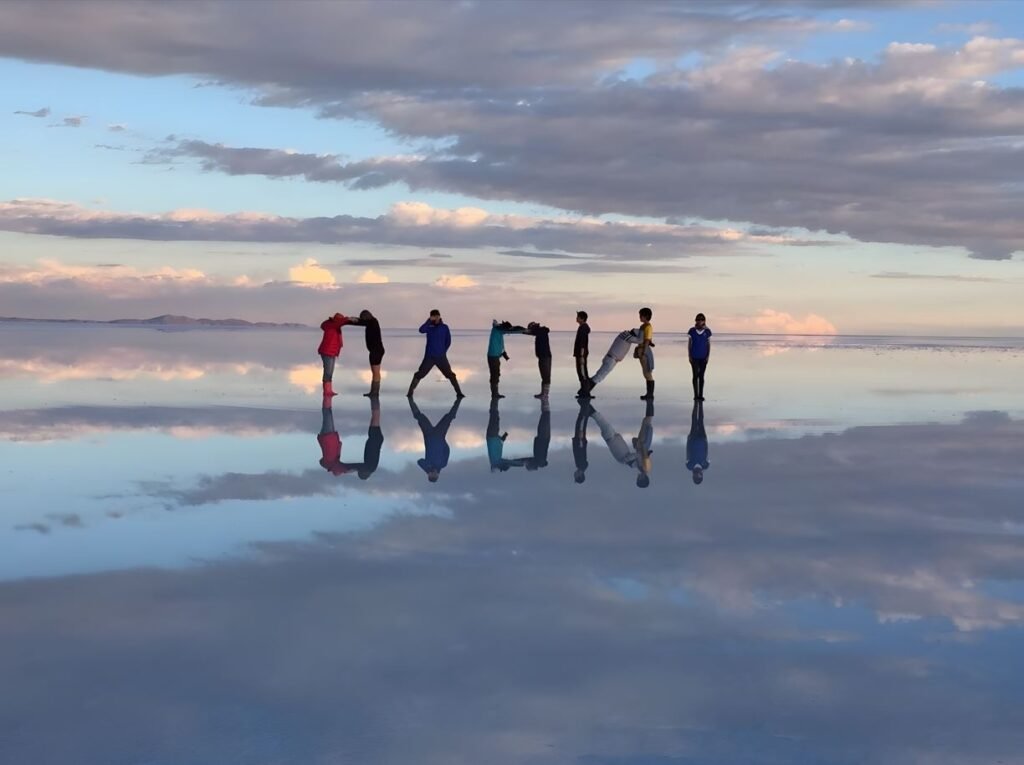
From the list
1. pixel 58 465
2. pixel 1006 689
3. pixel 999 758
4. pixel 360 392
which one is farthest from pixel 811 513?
pixel 360 392

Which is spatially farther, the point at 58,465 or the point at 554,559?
the point at 58,465

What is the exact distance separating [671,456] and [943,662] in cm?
863

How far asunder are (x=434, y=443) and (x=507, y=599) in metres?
8.70

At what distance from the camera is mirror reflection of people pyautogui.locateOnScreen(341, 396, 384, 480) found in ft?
44.2

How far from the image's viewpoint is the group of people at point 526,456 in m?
13.8

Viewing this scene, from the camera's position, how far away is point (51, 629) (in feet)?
22.6

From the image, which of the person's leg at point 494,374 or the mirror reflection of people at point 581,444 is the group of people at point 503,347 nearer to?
the person's leg at point 494,374

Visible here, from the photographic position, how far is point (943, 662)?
21.1 feet

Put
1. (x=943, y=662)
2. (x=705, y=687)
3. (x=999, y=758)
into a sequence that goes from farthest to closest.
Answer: (x=943, y=662) → (x=705, y=687) → (x=999, y=758)

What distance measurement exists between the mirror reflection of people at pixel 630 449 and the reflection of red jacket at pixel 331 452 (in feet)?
10.6

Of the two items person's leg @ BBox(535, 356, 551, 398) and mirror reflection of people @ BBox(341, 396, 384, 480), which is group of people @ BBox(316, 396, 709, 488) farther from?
person's leg @ BBox(535, 356, 551, 398)

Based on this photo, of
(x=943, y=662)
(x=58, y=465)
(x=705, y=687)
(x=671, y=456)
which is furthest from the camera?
(x=671, y=456)

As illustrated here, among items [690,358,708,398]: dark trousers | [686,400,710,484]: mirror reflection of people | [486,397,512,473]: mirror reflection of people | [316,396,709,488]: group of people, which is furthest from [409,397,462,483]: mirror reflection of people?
[690,358,708,398]: dark trousers

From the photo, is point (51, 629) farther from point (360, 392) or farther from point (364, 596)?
point (360, 392)
